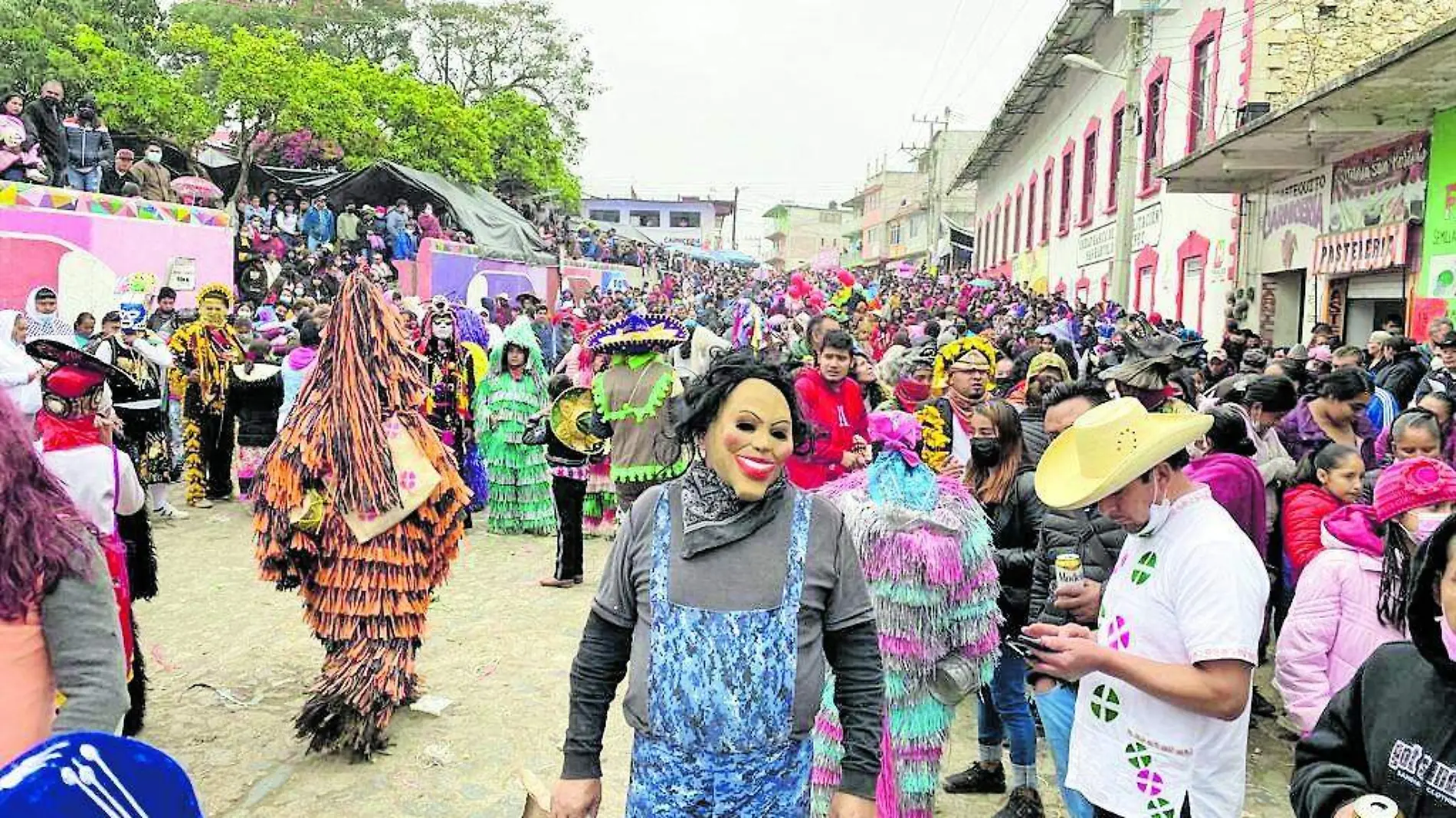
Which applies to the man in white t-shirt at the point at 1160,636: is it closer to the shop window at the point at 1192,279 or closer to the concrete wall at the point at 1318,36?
the concrete wall at the point at 1318,36

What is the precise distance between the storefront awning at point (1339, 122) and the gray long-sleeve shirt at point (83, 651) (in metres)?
8.23

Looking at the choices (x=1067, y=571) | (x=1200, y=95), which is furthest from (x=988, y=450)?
(x=1200, y=95)

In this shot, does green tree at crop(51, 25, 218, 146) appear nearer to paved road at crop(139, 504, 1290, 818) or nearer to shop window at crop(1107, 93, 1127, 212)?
paved road at crop(139, 504, 1290, 818)

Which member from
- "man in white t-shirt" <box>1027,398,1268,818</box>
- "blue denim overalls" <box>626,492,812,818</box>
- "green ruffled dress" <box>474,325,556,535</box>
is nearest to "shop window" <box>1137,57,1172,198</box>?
"green ruffled dress" <box>474,325,556,535</box>

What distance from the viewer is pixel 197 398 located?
9125 millimetres

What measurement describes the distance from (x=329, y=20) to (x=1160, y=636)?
38670 millimetres

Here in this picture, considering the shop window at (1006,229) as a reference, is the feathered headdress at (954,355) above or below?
below

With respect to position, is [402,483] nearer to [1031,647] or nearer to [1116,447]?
[1031,647]

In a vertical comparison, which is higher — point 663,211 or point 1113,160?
point 663,211

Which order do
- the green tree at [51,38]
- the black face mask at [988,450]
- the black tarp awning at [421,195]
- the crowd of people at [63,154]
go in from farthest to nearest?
1. the green tree at [51,38]
2. the black tarp awning at [421,195]
3. the crowd of people at [63,154]
4. the black face mask at [988,450]

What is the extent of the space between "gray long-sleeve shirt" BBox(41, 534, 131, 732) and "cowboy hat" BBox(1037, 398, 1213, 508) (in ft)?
7.16

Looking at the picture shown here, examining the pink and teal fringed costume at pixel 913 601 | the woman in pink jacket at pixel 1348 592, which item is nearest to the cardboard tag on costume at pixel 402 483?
the pink and teal fringed costume at pixel 913 601

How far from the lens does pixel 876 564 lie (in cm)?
340

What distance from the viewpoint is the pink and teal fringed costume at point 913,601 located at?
11.1 feet
